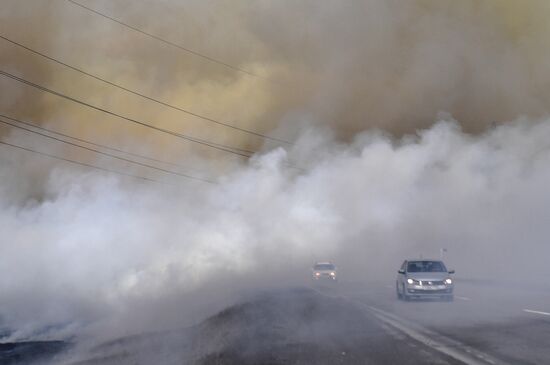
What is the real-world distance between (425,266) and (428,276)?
5.19 feet

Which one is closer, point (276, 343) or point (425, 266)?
point (276, 343)

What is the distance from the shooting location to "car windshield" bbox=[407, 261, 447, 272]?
33.1m

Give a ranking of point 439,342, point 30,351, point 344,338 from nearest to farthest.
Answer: point 439,342 → point 344,338 → point 30,351

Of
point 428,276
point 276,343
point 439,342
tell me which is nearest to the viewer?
point 439,342

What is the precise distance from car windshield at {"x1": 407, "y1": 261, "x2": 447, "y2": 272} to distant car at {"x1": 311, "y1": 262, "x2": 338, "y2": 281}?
80.4 ft

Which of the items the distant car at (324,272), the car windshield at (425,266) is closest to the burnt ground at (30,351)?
the car windshield at (425,266)

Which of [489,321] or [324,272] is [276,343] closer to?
[489,321]

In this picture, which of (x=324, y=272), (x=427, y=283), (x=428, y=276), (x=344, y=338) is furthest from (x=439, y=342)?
(x=324, y=272)

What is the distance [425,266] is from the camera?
1320 inches

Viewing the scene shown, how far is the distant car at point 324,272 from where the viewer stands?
191 feet

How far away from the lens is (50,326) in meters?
31.9

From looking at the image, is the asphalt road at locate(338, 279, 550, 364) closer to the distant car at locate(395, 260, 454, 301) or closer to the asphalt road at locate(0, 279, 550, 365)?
the asphalt road at locate(0, 279, 550, 365)

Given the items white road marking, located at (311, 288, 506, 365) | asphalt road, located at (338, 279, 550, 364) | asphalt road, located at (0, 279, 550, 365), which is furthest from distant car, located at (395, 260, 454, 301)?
white road marking, located at (311, 288, 506, 365)

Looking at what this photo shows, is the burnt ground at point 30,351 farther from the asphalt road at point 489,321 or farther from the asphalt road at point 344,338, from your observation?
the asphalt road at point 489,321
